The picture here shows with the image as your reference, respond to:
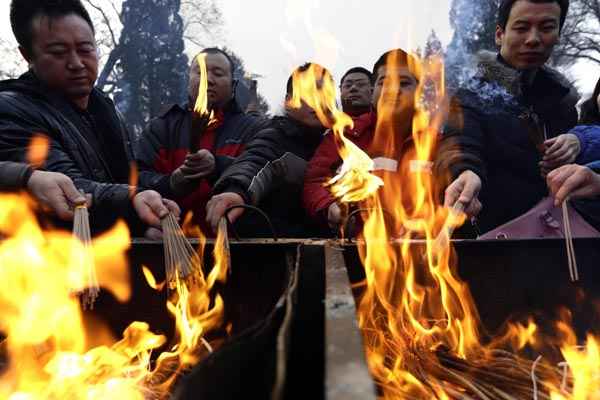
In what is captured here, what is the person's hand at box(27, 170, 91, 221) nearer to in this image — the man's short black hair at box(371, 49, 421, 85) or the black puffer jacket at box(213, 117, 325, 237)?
the black puffer jacket at box(213, 117, 325, 237)

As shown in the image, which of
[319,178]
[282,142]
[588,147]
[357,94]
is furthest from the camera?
[357,94]

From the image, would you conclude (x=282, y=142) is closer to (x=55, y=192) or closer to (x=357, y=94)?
(x=357, y=94)

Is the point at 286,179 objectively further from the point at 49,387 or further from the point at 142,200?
Result: the point at 49,387

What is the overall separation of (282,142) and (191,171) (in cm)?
89

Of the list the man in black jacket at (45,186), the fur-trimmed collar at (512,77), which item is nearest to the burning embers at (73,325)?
the man in black jacket at (45,186)

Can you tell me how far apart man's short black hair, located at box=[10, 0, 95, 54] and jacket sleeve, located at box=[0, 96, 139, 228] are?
0.51m

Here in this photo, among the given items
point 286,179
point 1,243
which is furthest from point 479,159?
point 1,243

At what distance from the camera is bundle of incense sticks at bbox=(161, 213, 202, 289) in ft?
6.79

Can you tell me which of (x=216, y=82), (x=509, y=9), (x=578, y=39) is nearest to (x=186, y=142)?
(x=216, y=82)

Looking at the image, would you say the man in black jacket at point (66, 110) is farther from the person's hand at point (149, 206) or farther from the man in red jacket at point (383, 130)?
the man in red jacket at point (383, 130)

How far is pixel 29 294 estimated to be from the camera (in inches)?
82.0

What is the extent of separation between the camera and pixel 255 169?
3.15 m

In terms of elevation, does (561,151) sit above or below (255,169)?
below

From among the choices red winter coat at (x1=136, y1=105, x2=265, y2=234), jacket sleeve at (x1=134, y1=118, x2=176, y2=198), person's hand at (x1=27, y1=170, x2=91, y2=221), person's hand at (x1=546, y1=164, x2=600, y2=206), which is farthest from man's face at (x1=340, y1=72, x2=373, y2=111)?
person's hand at (x1=27, y1=170, x2=91, y2=221)
